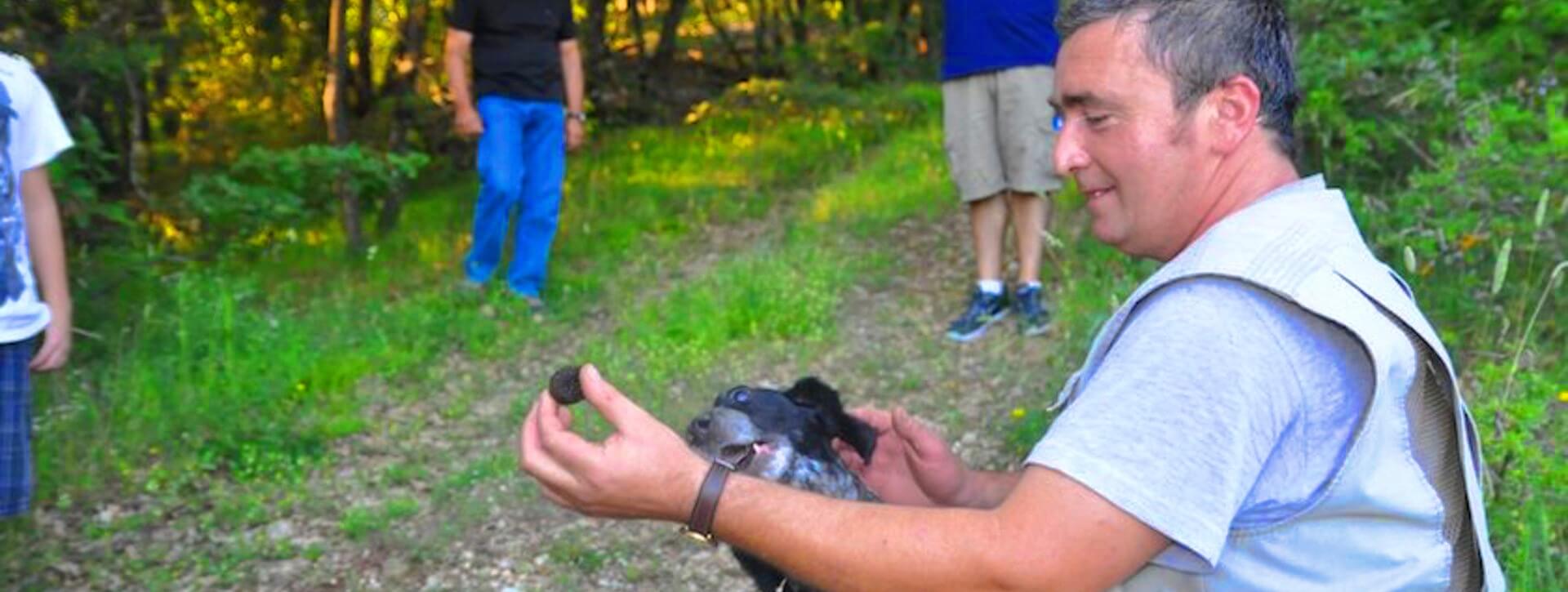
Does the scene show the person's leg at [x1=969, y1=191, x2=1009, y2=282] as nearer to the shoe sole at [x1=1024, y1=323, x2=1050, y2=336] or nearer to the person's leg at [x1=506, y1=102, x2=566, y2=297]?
the shoe sole at [x1=1024, y1=323, x2=1050, y2=336]

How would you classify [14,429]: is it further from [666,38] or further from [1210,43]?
[666,38]

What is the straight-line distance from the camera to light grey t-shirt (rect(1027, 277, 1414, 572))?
1.78 meters

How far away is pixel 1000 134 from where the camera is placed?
22.8ft

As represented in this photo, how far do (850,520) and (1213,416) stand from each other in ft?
1.52

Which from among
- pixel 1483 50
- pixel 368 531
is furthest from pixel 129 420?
pixel 1483 50

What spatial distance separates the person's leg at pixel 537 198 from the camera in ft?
25.4

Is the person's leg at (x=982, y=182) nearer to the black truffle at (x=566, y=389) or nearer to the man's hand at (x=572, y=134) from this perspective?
the man's hand at (x=572, y=134)

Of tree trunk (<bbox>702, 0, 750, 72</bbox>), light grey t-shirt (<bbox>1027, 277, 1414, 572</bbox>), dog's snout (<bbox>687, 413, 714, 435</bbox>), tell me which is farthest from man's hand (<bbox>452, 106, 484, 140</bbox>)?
tree trunk (<bbox>702, 0, 750, 72</bbox>)

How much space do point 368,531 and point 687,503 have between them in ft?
10.8

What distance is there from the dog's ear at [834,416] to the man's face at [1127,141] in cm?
75

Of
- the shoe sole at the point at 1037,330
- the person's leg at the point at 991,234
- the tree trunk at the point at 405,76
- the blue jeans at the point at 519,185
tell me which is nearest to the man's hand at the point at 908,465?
the shoe sole at the point at 1037,330

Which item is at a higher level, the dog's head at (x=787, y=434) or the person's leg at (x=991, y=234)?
the dog's head at (x=787, y=434)

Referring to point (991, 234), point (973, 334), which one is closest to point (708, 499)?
point (973, 334)

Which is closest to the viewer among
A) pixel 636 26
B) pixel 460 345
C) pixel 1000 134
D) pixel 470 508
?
pixel 470 508
